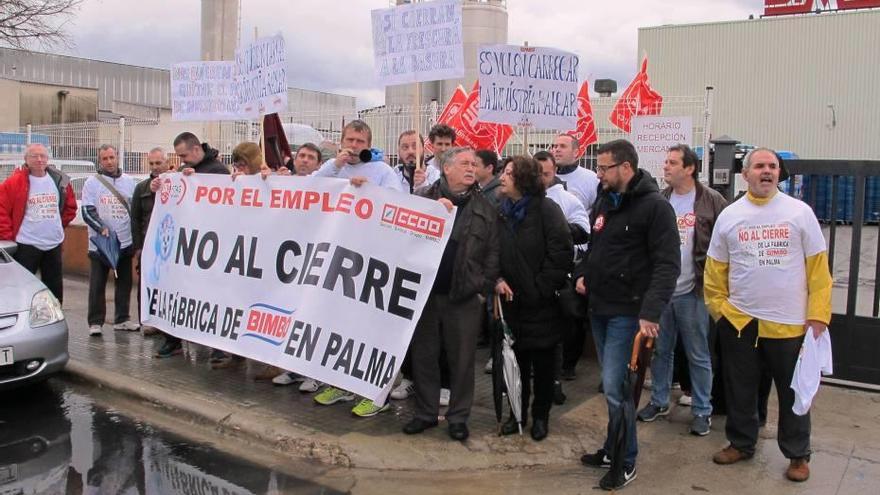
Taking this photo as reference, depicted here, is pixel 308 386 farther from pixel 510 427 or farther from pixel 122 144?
pixel 122 144

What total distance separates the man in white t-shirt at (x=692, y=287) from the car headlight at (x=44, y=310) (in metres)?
4.79

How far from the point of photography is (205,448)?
538 cm

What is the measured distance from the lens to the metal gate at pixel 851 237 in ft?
21.1

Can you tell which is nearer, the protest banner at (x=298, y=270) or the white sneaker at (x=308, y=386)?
the protest banner at (x=298, y=270)

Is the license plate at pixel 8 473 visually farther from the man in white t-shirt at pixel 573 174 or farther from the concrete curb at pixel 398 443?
the man in white t-shirt at pixel 573 174

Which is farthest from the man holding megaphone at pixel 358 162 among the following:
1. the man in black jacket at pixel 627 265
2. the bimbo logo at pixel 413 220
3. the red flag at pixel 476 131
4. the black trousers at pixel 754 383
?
the red flag at pixel 476 131

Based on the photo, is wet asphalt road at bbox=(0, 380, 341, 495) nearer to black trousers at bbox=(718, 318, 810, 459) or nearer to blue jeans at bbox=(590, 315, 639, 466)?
blue jeans at bbox=(590, 315, 639, 466)

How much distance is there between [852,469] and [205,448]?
166 inches

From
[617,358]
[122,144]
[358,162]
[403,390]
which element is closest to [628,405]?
[617,358]

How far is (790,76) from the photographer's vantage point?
35000 millimetres

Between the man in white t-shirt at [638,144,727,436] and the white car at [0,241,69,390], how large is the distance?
184 inches

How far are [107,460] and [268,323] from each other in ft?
4.85

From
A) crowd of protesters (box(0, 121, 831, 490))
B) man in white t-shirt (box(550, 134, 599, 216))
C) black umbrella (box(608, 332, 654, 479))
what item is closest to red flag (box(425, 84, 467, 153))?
man in white t-shirt (box(550, 134, 599, 216))

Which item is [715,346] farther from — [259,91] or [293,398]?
[259,91]
